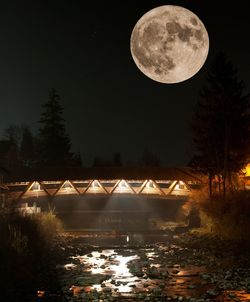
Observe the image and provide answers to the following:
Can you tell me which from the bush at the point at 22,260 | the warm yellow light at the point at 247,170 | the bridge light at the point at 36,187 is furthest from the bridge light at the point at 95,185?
the bush at the point at 22,260

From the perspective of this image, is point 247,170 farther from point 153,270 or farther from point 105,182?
point 153,270

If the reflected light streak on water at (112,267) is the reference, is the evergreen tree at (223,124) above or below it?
above

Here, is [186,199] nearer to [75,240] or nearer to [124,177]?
[124,177]

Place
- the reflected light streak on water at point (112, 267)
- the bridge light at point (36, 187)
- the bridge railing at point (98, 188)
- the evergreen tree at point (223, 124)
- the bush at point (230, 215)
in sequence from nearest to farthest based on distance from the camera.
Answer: the reflected light streak on water at point (112, 267) < the bush at point (230, 215) < the evergreen tree at point (223, 124) < the bridge railing at point (98, 188) < the bridge light at point (36, 187)

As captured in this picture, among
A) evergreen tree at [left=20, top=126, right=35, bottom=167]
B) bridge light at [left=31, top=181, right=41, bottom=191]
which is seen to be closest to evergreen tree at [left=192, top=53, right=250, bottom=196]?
bridge light at [left=31, top=181, right=41, bottom=191]

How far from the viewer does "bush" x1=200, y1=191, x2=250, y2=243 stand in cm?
2156

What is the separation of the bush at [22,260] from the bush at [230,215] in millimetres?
7631

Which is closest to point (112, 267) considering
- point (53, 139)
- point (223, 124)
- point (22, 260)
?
point (22, 260)

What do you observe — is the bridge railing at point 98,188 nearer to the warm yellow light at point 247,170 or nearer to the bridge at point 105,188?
the bridge at point 105,188

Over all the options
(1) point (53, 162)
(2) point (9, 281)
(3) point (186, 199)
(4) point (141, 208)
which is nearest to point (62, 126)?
(1) point (53, 162)

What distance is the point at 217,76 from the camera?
32062 mm

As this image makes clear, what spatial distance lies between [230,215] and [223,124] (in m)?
9.92

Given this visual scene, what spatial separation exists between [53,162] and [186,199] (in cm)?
2515

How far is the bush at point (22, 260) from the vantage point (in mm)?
13182
